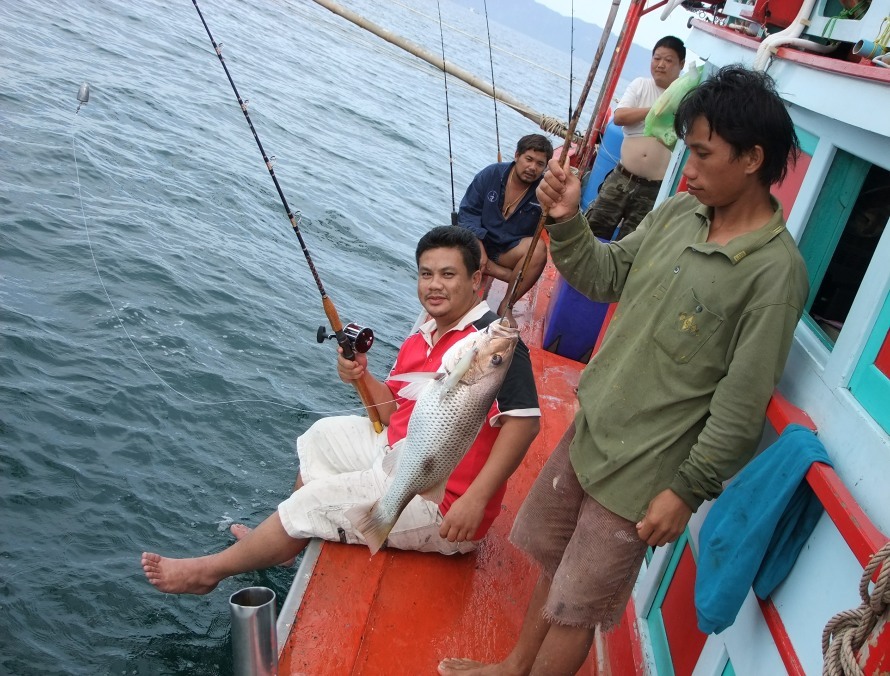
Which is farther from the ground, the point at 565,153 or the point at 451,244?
the point at 565,153

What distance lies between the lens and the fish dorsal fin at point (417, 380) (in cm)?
322

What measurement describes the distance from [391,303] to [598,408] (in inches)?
310

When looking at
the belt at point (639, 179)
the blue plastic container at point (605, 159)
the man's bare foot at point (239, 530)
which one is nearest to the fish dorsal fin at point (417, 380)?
the man's bare foot at point (239, 530)

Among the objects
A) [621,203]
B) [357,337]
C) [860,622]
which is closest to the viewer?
[860,622]

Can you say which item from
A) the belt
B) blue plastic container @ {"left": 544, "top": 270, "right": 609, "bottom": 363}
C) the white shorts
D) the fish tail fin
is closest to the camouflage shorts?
the belt

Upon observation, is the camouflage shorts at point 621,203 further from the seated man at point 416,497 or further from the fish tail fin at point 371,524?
the fish tail fin at point 371,524

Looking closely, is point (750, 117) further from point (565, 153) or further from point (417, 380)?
point (417, 380)

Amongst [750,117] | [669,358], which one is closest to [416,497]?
[669,358]

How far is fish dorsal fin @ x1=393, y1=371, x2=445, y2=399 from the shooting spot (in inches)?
127

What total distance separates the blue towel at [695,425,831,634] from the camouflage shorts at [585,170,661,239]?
5045 mm

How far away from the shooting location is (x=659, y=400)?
2.81 metres

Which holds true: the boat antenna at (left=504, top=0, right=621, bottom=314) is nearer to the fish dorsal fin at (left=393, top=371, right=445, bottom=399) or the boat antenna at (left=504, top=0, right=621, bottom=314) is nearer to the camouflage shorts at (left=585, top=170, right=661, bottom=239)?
the fish dorsal fin at (left=393, top=371, right=445, bottom=399)

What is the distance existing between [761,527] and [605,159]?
891 centimetres

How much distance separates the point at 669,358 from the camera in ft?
9.11
